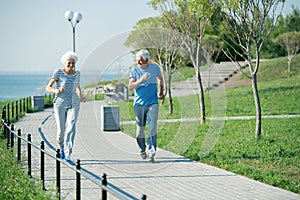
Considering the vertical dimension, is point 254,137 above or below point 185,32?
below

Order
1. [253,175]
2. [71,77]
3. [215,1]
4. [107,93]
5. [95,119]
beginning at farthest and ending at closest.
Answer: [107,93]
[95,119]
[215,1]
[71,77]
[253,175]

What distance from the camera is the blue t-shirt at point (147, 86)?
1037 cm

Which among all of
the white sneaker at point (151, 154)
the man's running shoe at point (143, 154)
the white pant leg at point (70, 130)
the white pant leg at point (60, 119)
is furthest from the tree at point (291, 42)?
the white pant leg at point (70, 130)

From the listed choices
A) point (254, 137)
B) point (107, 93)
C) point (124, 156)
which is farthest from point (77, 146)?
point (107, 93)

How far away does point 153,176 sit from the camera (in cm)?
938

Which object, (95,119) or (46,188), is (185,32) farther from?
(46,188)

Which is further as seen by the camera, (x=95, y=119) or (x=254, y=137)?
(x=95, y=119)

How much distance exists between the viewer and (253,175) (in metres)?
9.12

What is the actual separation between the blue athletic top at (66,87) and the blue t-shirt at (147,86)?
109 centimetres

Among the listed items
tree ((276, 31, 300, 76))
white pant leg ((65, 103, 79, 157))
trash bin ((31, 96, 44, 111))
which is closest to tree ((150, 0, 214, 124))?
white pant leg ((65, 103, 79, 157))

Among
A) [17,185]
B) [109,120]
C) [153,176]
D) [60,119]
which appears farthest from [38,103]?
[17,185]

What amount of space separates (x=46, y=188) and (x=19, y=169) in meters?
0.75

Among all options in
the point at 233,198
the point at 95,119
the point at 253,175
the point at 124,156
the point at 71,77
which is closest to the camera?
the point at 233,198

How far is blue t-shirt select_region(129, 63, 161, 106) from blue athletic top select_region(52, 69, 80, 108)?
1.09 metres
